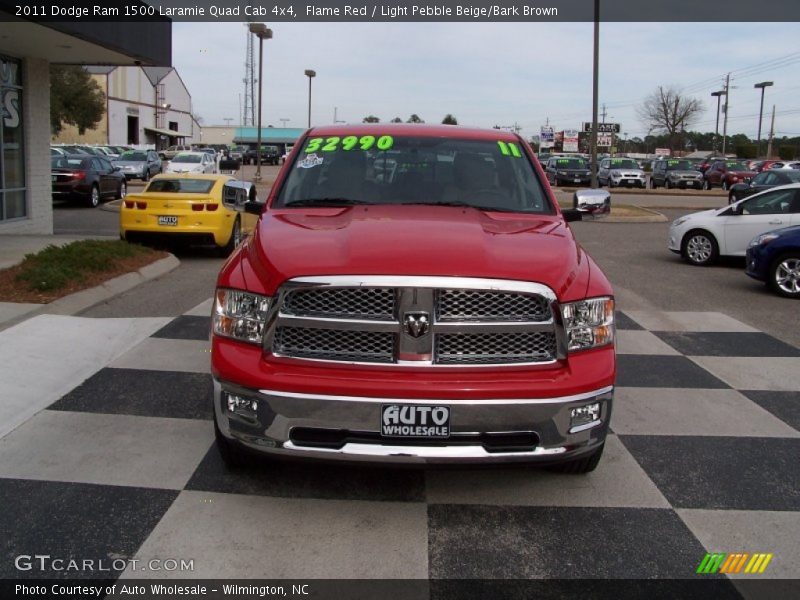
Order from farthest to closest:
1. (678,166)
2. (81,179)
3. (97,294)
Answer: (678,166) → (81,179) → (97,294)

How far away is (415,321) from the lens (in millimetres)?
3523

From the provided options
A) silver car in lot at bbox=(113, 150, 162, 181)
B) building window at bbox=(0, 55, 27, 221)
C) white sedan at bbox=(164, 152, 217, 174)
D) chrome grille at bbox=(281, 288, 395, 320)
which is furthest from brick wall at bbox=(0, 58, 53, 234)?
silver car in lot at bbox=(113, 150, 162, 181)

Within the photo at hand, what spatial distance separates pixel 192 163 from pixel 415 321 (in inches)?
1158

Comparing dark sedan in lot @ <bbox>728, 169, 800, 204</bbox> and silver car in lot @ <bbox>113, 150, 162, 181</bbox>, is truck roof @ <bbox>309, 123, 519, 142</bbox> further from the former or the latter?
silver car in lot @ <bbox>113, 150, 162, 181</bbox>

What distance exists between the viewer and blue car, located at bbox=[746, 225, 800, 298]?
10.3 meters

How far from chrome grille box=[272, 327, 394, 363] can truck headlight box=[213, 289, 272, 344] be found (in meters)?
0.13

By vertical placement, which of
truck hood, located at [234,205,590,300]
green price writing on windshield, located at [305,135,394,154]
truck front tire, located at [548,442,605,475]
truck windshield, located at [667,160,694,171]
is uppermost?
truck windshield, located at [667,160,694,171]

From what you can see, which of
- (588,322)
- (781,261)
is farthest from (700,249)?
(588,322)

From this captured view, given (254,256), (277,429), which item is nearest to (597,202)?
(254,256)

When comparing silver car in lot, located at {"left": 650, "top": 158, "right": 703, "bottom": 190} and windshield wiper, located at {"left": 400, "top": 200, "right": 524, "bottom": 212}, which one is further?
silver car in lot, located at {"left": 650, "top": 158, "right": 703, "bottom": 190}

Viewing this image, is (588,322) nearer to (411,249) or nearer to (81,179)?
(411,249)

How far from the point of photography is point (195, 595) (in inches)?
123

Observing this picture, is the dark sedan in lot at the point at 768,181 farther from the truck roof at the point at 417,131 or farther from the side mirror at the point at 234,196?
the side mirror at the point at 234,196

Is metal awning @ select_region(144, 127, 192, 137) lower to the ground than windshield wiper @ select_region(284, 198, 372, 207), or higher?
higher
